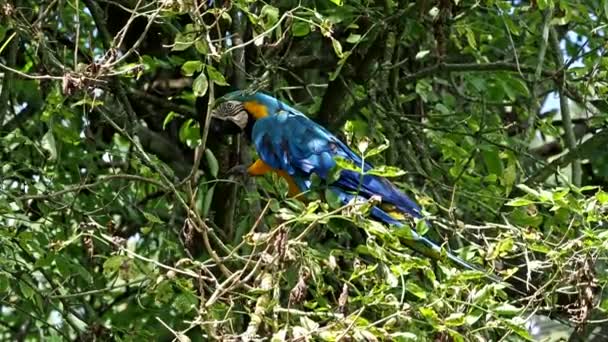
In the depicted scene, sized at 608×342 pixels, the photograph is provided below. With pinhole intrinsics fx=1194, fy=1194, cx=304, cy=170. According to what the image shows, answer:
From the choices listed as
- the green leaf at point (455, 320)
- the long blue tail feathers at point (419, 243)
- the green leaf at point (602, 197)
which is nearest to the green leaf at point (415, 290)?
the green leaf at point (455, 320)

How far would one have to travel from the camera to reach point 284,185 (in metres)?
3.05

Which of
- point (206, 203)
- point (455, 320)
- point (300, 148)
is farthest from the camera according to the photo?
point (300, 148)

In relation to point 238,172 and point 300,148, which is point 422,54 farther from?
point 238,172

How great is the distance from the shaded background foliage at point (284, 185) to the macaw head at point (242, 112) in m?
0.07

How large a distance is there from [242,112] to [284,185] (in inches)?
35.4

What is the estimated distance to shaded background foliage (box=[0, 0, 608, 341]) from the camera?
266 cm

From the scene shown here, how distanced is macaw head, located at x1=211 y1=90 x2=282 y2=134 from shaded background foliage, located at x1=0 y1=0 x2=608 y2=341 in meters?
0.07

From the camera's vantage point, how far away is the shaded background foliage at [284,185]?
2.66 m

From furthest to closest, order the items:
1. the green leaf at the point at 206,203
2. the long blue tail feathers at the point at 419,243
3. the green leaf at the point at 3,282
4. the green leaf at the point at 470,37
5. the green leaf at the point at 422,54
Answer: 1. the green leaf at the point at 422,54
2. the green leaf at the point at 470,37
3. the green leaf at the point at 206,203
4. the green leaf at the point at 3,282
5. the long blue tail feathers at the point at 419,243

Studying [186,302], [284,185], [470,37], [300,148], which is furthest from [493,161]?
[186,302]

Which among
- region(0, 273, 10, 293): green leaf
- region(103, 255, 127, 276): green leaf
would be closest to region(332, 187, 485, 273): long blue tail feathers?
region(103, 255, 127, 276): green leaf

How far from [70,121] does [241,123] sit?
0.58 metres

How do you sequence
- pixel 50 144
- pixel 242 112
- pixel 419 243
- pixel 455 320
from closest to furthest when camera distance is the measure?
1. pixel 455 320
2. pixel 419 243
3. pixel 50 144
4. pixel 242 112

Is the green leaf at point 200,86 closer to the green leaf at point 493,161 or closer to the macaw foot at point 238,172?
the macaw foot at point 238,172
